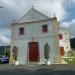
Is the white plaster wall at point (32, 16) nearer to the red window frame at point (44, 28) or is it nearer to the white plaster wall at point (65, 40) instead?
the red window frame at point (44, 28)

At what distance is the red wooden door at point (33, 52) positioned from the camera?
32.4 m

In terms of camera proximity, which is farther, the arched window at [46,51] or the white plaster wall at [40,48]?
the white plaster wall at [40,48]

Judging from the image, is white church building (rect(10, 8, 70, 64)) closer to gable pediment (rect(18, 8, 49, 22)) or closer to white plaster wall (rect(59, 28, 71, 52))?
gable pediment (rect(18, 8, 49, 22))

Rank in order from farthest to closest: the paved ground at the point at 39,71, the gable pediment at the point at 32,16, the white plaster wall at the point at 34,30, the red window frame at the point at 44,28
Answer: the gable pediment at the point at 32,16
the red window frame at the point at 44,28
the white plaster wall at the point at 34,30
the paved ground at the point at 39,71

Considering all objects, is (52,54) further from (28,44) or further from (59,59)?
(28,44)

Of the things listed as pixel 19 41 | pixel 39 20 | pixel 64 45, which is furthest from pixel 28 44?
pixel 64 45

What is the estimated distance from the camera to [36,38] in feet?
106

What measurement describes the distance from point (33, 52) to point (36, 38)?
1.90 m

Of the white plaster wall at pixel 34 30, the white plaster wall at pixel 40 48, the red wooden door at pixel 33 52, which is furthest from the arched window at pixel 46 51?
the red wooden door at pixel 33 52

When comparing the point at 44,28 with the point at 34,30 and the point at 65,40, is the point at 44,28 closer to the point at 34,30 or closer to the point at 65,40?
the point at 34,30

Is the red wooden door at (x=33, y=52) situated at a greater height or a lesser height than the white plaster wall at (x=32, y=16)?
lesser

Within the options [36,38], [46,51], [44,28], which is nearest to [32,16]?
[44,28]

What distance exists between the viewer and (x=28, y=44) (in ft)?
108

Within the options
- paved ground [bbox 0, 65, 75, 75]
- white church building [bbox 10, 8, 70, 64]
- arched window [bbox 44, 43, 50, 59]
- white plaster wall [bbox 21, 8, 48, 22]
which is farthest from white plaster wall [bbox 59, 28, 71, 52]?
paved ground [bbox 0, 65, 75, 75]
